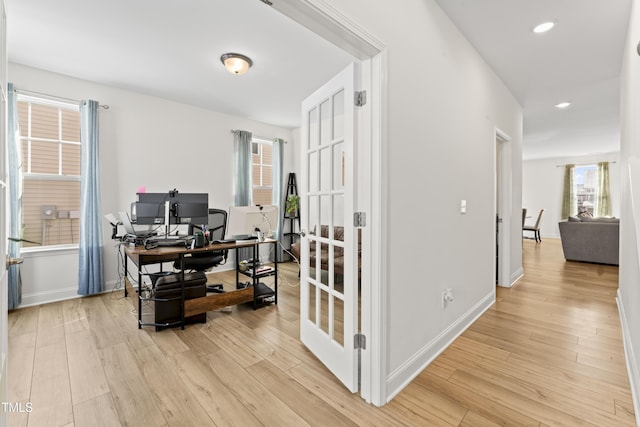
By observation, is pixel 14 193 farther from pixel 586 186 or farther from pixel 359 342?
pixel 586 186

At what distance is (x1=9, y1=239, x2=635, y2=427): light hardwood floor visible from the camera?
154 centimetres

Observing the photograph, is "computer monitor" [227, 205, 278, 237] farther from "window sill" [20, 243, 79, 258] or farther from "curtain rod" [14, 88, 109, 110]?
"curtain rod" [14, 88, 109, 110]

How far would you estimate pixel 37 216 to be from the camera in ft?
11.3

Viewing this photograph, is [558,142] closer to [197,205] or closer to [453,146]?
[453,146]

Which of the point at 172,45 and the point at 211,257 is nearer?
the point at 172,45

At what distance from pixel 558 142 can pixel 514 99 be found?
4.47m

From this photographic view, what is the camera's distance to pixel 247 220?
9.91ft

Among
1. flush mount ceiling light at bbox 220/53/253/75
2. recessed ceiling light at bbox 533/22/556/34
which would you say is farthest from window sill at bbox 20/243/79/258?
recessed ceiling light at bbox 533/22/556/34

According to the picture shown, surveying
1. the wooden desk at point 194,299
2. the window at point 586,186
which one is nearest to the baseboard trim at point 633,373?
the wooden desk at point 194,299

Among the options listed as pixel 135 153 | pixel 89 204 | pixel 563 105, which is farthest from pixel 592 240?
pixel 89 204

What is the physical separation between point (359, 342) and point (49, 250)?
13.0 feet

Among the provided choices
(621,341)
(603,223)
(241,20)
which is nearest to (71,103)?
(241,20)

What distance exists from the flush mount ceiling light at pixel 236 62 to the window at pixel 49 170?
2252 millimetres

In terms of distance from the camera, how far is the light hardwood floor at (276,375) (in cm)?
154
